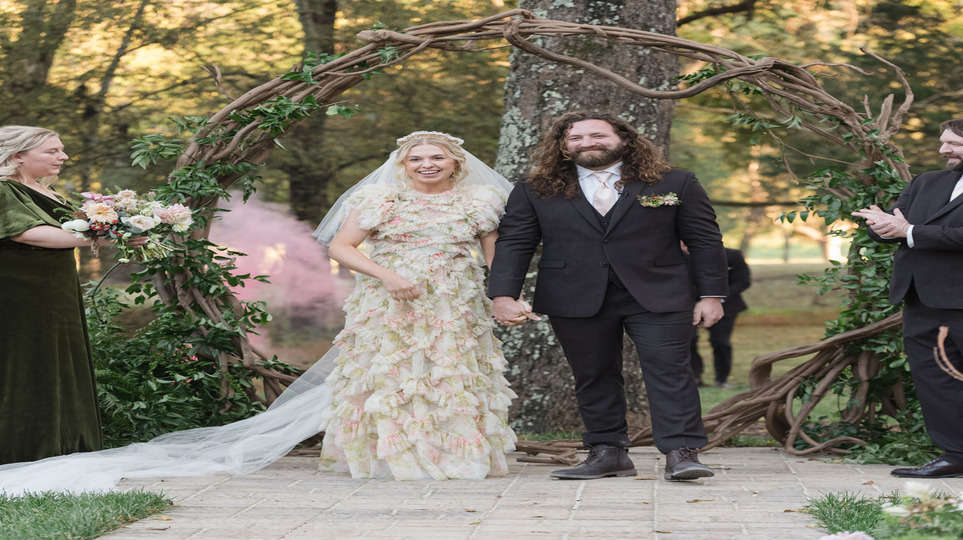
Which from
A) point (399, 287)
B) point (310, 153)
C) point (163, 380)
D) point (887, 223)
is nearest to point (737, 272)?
point (310, 153)

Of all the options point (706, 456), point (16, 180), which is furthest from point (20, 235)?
point (706, 456)

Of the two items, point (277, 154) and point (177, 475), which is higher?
point (277, 154)

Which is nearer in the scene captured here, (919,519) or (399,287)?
(919,519)

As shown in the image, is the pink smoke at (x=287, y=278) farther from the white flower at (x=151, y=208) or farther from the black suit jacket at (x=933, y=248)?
the black suit jacket at (x=933, y=248)

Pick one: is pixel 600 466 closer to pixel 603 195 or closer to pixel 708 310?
pixel 708 310

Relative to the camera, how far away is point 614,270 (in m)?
4.97

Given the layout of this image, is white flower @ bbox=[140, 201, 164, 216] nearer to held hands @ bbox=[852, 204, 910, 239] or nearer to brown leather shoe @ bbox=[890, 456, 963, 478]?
held hands @ bbox=[852, 204, 910, 239]

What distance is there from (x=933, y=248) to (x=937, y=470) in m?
1.03

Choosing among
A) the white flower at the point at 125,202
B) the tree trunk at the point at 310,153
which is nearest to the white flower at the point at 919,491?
the white flower at the point at 125,202

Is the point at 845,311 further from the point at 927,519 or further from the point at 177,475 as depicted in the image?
the point at 177,475

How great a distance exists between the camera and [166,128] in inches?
416

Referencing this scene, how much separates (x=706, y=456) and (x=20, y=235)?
143 inches

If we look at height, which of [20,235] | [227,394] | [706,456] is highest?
[20,235]

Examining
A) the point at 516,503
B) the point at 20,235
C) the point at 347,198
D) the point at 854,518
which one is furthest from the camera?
the point at 347,198
